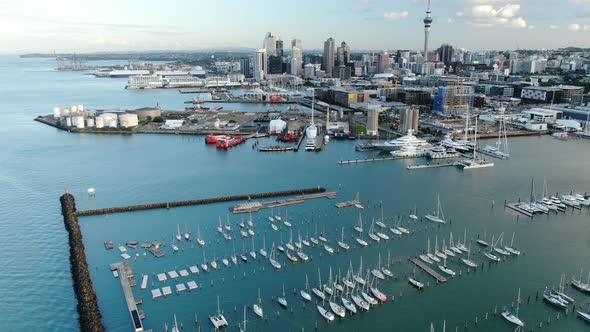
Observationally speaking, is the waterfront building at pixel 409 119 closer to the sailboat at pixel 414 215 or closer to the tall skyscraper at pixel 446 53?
the sailboat at pixel 414 215

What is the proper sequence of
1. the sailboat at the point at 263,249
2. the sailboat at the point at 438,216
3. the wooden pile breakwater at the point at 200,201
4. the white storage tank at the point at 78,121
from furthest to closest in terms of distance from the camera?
the white storage tank at the point at 78,121
the wooden pile breakwater at the point at 200,201
the sailboat at the point at 438,216
the sailboat at the point at 263,249

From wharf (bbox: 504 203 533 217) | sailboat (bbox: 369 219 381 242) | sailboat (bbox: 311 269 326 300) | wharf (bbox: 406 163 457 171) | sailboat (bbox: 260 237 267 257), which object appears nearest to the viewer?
sailboat (bbox: 311 269 326 300)

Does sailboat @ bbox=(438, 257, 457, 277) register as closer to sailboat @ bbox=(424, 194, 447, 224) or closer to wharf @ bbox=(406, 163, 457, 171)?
sailboat @ bbox=(424, 194, 447, 224)

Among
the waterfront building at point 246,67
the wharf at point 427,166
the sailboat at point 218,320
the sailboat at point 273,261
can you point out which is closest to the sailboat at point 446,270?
the sailboat at point 273,261

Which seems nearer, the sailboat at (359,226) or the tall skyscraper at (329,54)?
the sailboat at (359,226)

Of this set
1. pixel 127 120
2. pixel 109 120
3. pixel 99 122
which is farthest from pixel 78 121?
pixel 127 120

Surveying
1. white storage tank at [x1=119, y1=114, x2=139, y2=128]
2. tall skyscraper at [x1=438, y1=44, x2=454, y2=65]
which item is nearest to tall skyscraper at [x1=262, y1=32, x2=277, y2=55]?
tall skyscraper at [x1=438, y1=44, x2=454, y2=65]

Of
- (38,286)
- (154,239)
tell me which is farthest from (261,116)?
(38,286)
